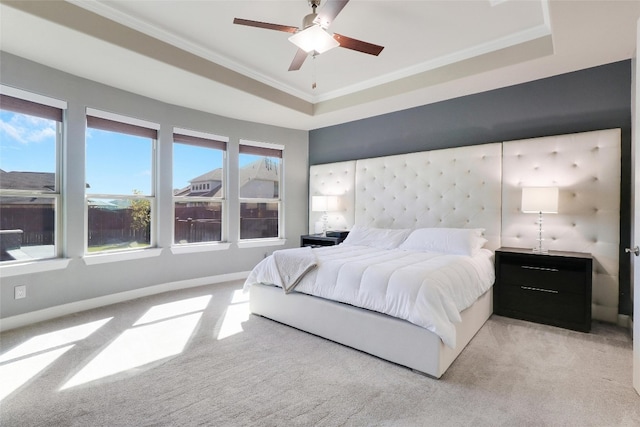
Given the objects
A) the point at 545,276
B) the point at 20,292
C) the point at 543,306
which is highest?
the point at 545,276

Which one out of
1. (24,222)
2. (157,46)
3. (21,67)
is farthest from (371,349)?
(21,67)

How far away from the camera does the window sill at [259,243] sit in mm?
5047

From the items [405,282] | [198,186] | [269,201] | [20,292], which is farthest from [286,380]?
[269,201]

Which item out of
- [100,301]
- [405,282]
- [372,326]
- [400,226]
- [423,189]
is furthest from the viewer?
[400,226]

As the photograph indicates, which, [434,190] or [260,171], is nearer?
[434,190]

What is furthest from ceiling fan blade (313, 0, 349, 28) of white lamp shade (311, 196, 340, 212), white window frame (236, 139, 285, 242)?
white window frame (236, 139, 285, 242)

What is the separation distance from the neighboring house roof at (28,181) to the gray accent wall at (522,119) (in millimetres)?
3934

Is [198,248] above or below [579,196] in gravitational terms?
below

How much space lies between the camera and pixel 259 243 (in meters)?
5.22

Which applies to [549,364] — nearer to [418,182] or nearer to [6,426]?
[418,182]

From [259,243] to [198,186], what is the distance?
4.40 feet

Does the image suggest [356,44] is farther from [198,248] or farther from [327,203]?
[198,248]

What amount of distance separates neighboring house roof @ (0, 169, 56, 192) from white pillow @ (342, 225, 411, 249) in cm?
346

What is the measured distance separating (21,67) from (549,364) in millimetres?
5277
